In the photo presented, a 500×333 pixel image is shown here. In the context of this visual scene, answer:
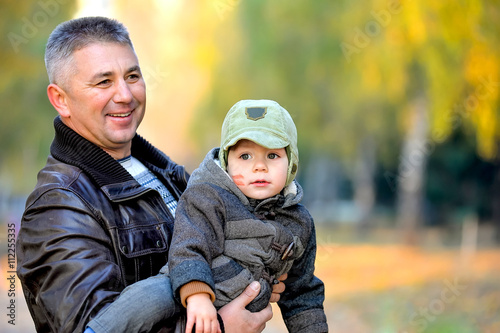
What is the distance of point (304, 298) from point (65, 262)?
3.16 ft

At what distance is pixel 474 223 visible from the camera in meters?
20.5

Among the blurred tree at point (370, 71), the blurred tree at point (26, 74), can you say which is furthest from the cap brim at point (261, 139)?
the blurred tree at point (370, 71)

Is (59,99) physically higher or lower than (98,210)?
higher

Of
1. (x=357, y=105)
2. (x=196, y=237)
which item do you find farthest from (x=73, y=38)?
(x=357, y=105)

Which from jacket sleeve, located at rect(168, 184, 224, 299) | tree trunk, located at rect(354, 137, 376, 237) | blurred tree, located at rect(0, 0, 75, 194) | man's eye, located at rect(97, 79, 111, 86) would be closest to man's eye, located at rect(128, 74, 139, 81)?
man's eye, located at rect(97, 79, 111, 86)

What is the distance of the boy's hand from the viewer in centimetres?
212

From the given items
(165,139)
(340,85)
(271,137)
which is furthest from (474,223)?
(271,137)

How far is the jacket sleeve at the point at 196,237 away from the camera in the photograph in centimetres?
217

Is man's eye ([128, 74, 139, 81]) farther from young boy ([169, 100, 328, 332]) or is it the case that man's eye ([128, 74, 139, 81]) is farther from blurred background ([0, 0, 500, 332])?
blurred background ([0, 0, 500, 332])

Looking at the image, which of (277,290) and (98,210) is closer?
(98,210)

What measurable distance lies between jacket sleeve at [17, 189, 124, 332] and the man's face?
1.39 ft

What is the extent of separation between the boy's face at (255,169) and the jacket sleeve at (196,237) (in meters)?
0.12

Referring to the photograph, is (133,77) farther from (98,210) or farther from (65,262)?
(65,262)

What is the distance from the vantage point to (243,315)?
230 cm
